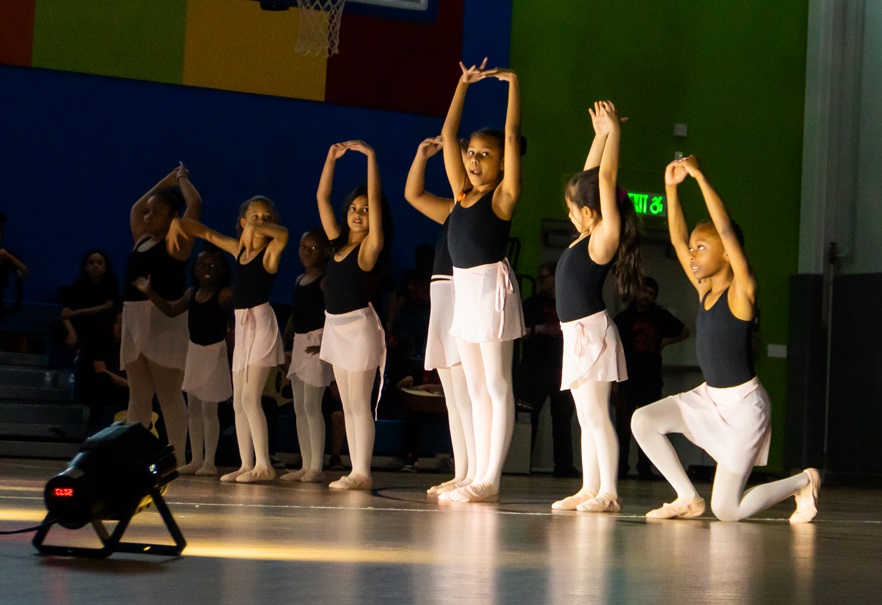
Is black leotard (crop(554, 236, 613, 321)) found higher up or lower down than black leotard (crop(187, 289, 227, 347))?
higher up

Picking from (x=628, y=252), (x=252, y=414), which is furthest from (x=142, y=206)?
(x=628, y=252)

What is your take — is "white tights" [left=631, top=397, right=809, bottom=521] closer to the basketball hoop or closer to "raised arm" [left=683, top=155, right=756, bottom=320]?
"raised arm" [left=683, top=155, right=756, bottom=320]

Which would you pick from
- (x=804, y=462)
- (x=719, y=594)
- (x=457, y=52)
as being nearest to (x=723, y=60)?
(x=457, y=52)

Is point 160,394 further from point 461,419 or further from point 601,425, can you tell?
point 601,425

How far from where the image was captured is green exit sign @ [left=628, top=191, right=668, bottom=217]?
11148 millimetres

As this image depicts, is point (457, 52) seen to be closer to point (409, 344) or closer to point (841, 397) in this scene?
point (409, 344)

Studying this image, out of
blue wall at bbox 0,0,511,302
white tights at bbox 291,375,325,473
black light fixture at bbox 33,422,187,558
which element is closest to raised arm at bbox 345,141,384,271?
white tights at bbox 291,375,325,473

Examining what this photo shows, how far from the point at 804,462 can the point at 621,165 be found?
3248 millimetres

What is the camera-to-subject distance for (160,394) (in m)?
6.94

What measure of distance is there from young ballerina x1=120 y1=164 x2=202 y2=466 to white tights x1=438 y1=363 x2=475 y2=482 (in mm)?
1742

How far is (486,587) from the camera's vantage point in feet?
8.43

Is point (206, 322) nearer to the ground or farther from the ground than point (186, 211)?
nearer to the ground

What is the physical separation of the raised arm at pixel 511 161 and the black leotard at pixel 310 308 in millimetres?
2053

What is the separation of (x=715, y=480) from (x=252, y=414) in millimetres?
2647
